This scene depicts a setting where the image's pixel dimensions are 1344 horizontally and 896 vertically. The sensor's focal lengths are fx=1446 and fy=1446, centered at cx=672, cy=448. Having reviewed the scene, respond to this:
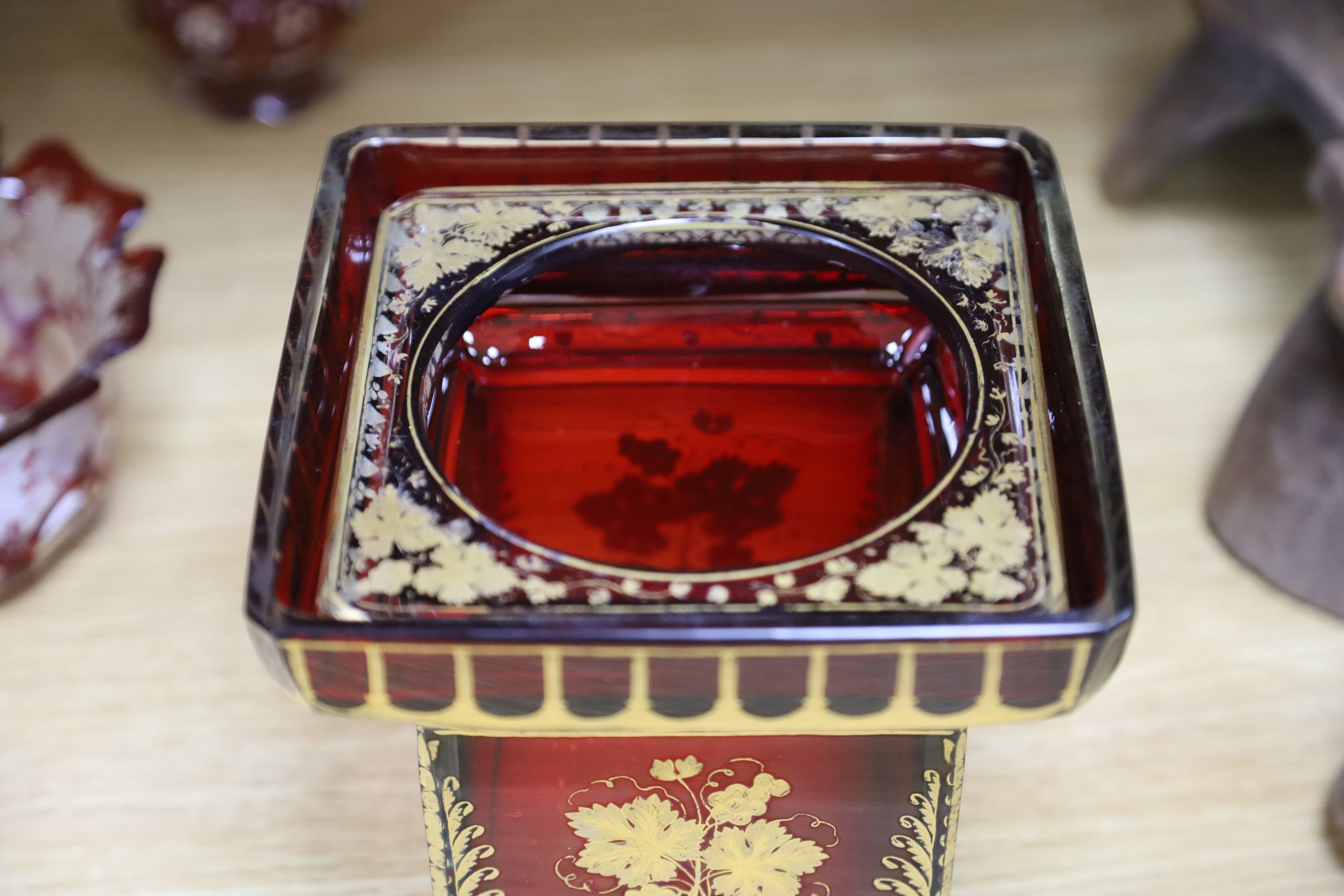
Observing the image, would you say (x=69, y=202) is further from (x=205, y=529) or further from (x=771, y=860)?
(x=771, y=860)

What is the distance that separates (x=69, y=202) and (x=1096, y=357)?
2.02 feet

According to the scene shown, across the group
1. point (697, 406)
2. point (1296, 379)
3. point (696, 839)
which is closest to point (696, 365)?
point (697, 406)

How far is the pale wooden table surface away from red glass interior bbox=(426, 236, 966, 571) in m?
0.23

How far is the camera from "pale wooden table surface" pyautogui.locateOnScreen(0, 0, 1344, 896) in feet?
2.39

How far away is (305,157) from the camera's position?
3.75ft

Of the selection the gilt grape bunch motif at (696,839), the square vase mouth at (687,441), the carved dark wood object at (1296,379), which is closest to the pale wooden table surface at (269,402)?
the carved dark wood object at (1296,379)

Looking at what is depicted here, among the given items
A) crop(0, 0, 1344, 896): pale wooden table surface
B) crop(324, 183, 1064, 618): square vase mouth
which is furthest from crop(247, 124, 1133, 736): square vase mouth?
crop(0, 0, 1344, 896): pale wooden table surface

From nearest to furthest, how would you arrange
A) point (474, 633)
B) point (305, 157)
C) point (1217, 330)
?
point (474, 633) → point (1217, 330) → point (305, 157)

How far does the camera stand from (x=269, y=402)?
0.96 metres

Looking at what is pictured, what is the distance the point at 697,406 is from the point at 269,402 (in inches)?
17.2

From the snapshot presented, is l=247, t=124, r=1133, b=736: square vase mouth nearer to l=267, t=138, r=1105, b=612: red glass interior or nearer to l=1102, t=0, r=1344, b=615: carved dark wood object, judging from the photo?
l=267, t=138, r=1105, b=612: red glass interior

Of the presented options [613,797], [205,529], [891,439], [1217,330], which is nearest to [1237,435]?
[1217,330]

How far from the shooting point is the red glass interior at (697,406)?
599mm

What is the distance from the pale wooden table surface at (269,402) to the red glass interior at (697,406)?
0.23m
